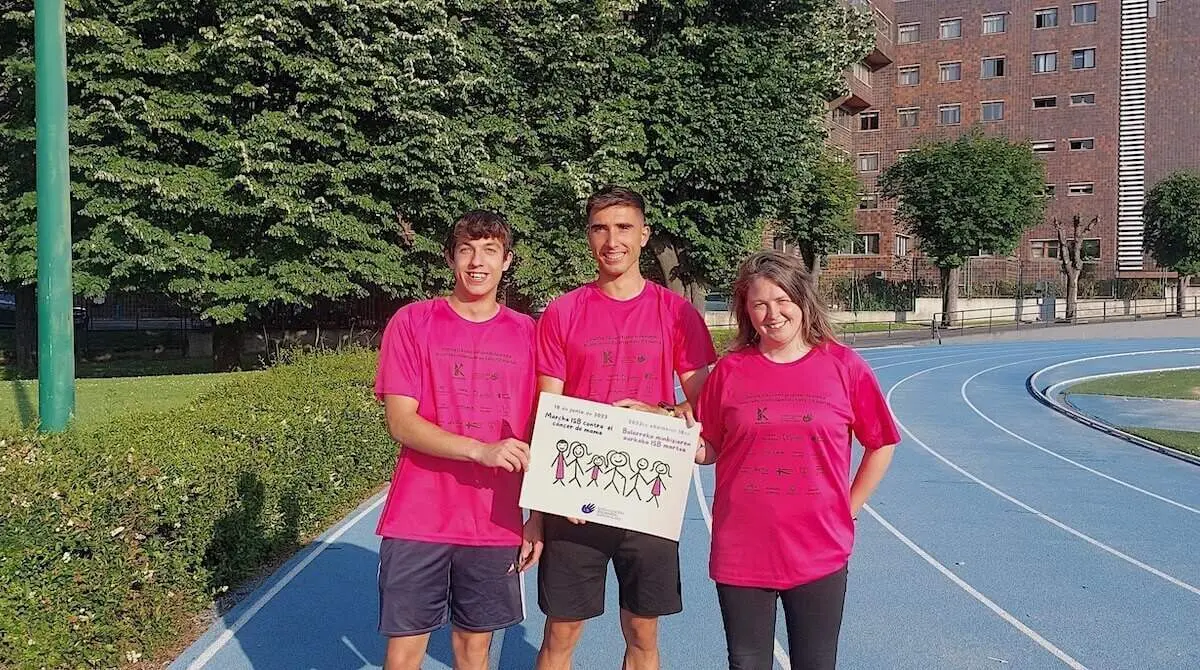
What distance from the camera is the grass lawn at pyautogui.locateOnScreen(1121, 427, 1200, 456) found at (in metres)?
12.4

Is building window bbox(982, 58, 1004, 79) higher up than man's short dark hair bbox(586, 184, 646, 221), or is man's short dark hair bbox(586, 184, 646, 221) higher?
building window bbox(982, 58, 1004, 79)

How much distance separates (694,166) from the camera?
19781 mm

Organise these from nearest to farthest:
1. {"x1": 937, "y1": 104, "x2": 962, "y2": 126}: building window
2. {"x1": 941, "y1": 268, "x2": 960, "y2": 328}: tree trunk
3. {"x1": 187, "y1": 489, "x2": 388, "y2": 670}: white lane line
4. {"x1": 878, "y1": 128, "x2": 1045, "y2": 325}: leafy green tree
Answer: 1. {"x1": 187, "y1": 489, "x2": 388, "y2": 670}: white lane line
2. {"x1": 878, "y1": 128, "x2": 1045, "y2": 325}: leafy green tree
3. {"x1": 941, "y1": 268, "x2": 960, "y2": 328}: tree trunk
4. {"x1": 937, "y1": 104, "x2": 962, "y2": 126}: building window

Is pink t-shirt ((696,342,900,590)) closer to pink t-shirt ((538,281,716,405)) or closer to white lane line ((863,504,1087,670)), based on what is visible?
pink t-shirt ((538,281,716,405))

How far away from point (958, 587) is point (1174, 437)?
9.06m

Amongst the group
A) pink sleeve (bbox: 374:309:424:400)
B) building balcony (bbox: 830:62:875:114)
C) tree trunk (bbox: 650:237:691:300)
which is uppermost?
building balcony (bbox: 830:62:875:114)

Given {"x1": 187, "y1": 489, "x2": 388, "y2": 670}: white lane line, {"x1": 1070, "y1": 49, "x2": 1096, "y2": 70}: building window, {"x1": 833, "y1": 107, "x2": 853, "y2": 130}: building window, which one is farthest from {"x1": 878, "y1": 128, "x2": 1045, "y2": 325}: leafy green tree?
{"x1": 187, "y1": 489, "x2": 388, "y2": 670}: white lane line

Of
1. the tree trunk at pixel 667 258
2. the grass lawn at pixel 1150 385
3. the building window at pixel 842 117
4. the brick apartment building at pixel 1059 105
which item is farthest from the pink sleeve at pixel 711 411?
the building window at pixel 842 117

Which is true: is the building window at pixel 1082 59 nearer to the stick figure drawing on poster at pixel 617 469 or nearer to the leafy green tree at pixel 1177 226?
the leafy green tree at pixel 1177 226

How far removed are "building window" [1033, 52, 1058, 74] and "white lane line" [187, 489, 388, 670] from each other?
53.3 m

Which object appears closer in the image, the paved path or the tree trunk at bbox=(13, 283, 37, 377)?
the paved path

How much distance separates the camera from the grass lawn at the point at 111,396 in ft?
34.2

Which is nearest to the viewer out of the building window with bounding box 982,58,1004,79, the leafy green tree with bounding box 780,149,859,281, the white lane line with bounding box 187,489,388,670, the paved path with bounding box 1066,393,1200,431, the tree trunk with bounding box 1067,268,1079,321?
the white lane line with bounding box 187,489,388,670

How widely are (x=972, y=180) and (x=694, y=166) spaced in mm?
24446
